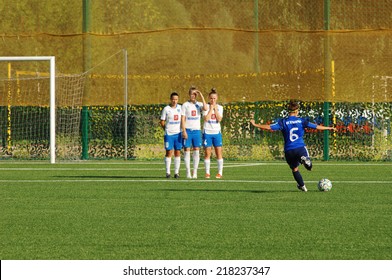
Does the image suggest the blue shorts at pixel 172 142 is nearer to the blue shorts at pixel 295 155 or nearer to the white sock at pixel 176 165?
the white sock at pixel 176 165

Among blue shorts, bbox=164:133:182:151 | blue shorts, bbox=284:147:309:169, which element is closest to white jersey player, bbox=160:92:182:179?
blue shorts, bbox=164:133:182:151

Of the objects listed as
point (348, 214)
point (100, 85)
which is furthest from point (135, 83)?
point (348, 214)

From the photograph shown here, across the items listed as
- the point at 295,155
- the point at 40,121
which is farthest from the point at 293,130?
the point at 40,121

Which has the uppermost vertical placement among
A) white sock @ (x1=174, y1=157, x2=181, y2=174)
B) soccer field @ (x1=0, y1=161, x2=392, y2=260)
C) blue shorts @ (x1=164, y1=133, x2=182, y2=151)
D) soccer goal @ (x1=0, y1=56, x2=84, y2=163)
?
soccer goal @ (x1=0, y1=56, x2=84, y2=163)

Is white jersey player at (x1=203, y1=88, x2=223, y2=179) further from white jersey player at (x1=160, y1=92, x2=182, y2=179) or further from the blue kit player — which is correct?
the blue kit player

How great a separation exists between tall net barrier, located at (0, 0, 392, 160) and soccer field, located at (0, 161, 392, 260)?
783 cm

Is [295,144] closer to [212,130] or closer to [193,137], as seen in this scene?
[212,130]

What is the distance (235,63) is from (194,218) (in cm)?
1965

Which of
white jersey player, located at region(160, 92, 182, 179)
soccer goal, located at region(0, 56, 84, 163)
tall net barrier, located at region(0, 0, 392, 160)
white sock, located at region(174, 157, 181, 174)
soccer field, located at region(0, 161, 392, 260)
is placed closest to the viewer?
soccer field, located at region(0, 161, 392, 260)

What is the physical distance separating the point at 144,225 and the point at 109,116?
19570mm

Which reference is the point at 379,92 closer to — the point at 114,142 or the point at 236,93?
the point at 236,93

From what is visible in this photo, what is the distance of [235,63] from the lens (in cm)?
3216

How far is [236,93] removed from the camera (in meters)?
31.2

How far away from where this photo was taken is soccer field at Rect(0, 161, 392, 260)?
9.82 m
